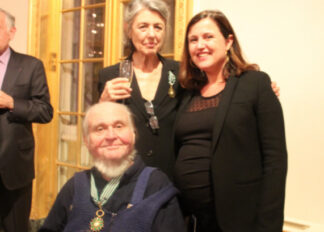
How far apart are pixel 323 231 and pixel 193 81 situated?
115 centimetres

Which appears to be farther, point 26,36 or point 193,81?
point 26,36

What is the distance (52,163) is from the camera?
374cm

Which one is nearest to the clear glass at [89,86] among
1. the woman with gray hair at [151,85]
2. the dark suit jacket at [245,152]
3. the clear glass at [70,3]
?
the clear glass at [70,3]

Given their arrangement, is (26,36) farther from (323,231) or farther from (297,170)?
(323,231)

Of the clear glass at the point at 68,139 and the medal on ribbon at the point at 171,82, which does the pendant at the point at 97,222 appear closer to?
the medal on ribbon at the point at 171,82

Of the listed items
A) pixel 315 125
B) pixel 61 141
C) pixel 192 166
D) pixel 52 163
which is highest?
pixel 315 125

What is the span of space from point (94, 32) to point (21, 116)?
5.30ft

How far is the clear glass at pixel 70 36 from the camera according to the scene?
3.64m

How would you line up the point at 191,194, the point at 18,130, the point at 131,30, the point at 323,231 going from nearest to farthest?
the point at 191,194, the point at 131,30, the point at 323,231, the point at 18,130

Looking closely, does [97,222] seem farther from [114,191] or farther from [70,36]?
[70,36]

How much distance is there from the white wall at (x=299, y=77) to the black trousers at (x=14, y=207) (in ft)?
5.79

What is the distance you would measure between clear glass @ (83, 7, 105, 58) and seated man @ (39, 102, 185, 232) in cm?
214

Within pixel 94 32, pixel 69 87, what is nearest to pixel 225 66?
pixel 94 32

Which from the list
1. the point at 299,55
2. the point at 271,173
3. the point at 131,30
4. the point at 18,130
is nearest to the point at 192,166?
the point at 271,173
